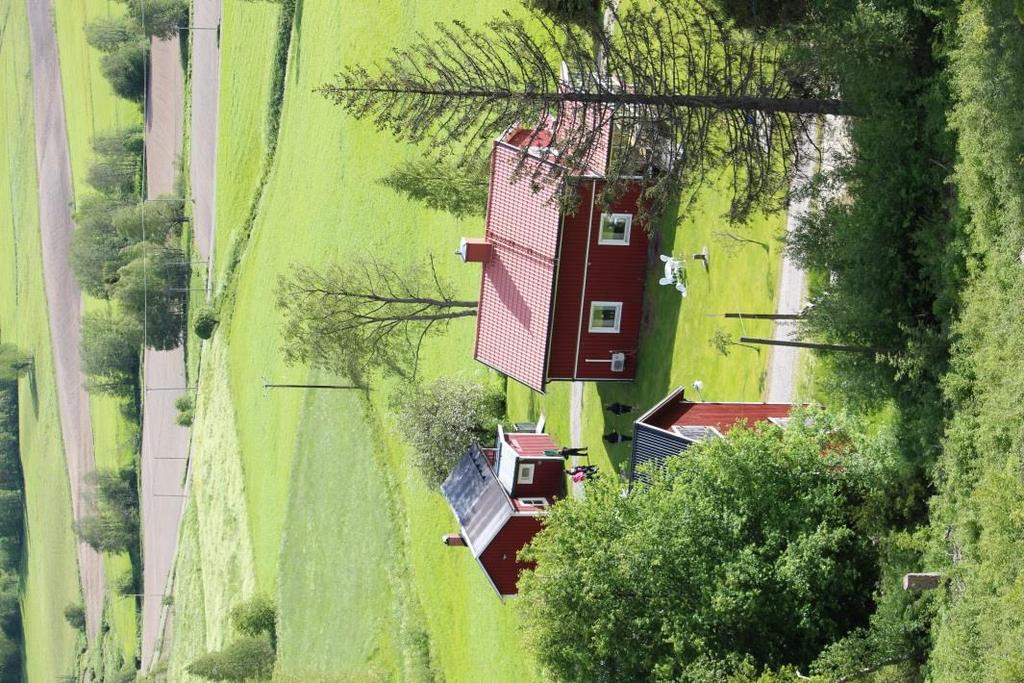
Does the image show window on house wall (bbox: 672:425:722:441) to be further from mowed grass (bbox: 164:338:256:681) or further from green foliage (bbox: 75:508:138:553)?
green foliage (bbox: 75:508:138:553)

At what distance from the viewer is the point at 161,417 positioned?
4001 inches

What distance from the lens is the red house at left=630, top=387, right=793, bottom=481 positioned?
118 ft

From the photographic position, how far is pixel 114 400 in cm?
11419

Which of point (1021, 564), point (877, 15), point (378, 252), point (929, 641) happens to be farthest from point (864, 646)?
point (378, 252)

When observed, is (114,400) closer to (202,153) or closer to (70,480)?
(70,480)

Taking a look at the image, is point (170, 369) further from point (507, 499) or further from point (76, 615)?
point (507, 499)

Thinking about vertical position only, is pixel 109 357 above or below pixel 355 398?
below

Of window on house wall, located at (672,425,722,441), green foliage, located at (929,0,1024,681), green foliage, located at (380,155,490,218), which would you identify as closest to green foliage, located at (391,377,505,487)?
green foliage, located at (380,155,490,218)

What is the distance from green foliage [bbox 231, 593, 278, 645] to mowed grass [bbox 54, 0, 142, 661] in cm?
3654

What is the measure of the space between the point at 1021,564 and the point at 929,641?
4.11 metres

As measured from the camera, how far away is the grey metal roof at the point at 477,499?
47.4 m

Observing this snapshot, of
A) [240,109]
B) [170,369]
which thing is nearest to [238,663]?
[170,369]

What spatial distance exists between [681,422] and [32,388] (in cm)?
11915

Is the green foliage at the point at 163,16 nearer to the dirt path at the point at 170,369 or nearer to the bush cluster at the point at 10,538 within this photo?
the dirt path at the point at 170,369
